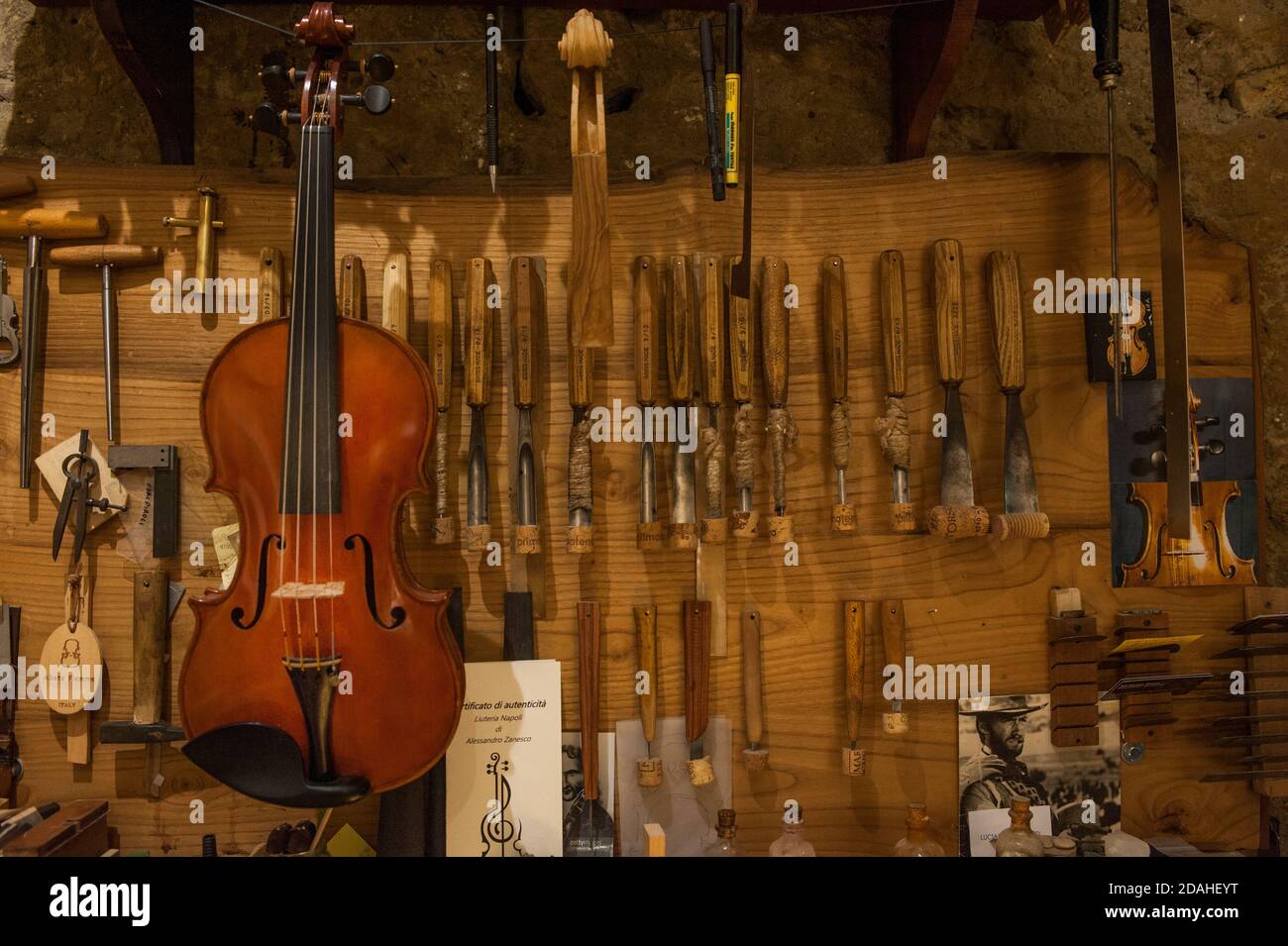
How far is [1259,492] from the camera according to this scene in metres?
2.07

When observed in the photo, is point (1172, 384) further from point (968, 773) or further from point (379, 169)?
point (379, 169)

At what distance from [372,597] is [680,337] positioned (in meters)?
0.84

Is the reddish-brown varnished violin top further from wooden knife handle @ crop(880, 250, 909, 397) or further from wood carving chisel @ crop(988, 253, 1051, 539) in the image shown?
wood carving chisel @ crop(988, 253, 1051, 539)

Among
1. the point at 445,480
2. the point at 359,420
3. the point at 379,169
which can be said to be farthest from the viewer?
the point at 379,169

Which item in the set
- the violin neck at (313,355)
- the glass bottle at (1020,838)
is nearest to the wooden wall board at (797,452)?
the glass bottle at (1020,838)

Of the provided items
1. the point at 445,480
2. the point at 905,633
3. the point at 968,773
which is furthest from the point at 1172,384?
the point at 445,480

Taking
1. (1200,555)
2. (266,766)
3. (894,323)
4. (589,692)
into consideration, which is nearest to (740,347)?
(894,323)

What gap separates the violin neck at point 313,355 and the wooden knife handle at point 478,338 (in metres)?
0.33

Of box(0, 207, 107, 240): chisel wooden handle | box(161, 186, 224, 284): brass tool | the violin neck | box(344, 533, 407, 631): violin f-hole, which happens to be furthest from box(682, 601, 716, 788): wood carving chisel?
box(0, 207, 107, 240): chisel wooden handle

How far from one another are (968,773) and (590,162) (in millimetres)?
1549

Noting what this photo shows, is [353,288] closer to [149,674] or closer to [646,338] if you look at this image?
[646,338]

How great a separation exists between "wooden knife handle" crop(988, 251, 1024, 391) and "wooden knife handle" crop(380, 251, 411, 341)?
1.28 meters

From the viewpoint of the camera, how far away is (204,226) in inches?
78.7

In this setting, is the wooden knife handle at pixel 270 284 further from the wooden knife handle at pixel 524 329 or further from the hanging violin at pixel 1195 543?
the hanging violin at pixel 1195 543
